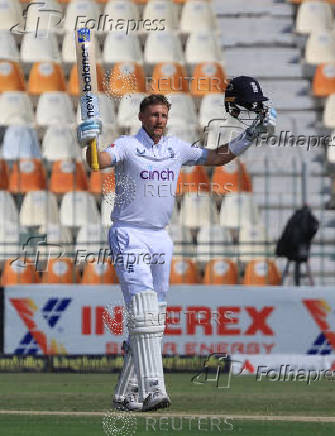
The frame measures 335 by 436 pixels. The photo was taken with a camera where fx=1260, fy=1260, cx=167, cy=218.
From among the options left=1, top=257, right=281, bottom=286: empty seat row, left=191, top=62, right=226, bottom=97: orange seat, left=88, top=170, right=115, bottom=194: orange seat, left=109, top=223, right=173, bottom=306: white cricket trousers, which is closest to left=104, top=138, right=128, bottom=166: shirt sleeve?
left=109, top=223, right=173, bottom=306: white cricket trousers

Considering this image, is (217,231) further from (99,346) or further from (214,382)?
(214,382)

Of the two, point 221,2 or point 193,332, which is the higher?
point 221,2

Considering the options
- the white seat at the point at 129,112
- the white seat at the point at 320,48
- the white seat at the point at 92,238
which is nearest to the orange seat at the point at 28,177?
the white seat at the point at 92,238

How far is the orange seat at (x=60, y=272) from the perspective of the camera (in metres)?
15.5

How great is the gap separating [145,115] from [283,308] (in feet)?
23.4

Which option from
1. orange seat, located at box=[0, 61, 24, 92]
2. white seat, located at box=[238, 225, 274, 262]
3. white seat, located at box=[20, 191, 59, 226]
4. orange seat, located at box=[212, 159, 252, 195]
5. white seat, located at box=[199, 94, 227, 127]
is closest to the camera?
white seat, located at box=[238, 225, 274, 262]

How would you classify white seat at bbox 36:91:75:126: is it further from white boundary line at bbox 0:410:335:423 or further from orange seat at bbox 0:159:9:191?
white boundary line at bbox 0:410:335:423

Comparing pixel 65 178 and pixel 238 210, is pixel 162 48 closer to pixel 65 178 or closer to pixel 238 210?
pixel 65 178

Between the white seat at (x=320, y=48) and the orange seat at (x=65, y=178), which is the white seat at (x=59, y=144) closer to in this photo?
the orange seat at (x=65, y=178)

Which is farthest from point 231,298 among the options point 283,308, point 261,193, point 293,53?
point 293,53

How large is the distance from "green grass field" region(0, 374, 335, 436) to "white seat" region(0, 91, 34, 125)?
5.40 m

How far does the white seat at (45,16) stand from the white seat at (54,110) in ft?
4.47

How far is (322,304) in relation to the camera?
14484mm

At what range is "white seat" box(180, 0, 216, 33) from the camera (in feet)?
64.2
